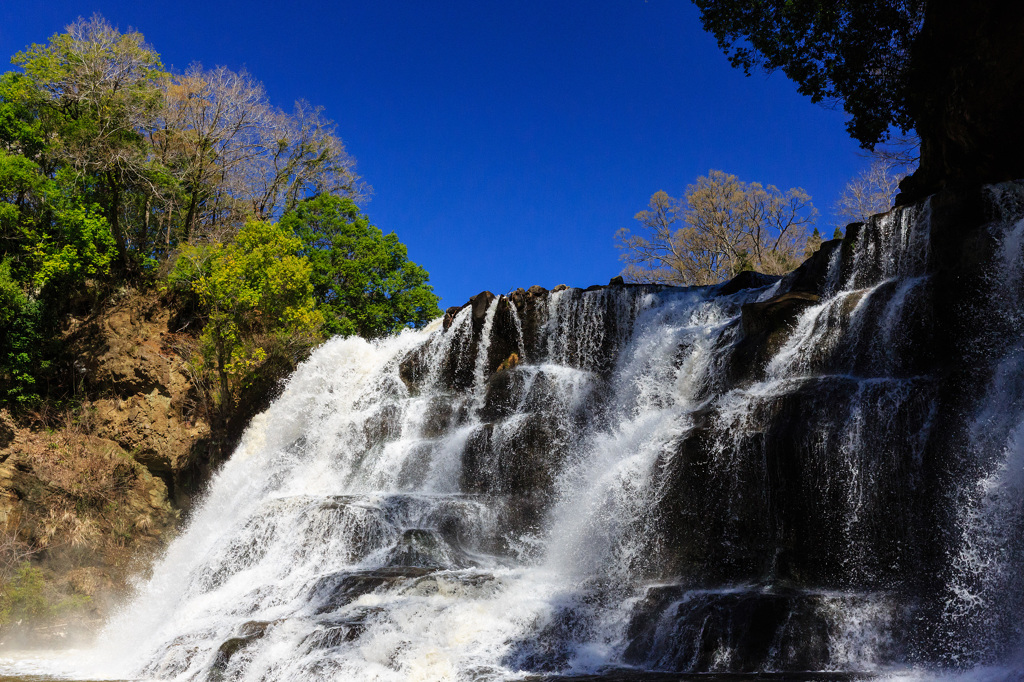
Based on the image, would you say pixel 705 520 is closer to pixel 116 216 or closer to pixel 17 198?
pixel 116 216

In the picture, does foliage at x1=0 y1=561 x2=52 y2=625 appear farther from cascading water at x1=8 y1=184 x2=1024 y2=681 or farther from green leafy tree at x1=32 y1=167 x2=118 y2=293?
green leafy tree at x1=32 y1=167 x2=118 y2=293

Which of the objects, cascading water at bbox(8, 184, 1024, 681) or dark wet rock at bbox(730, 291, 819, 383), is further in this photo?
dark wet rock at bbox(730, 291, 819, 383)

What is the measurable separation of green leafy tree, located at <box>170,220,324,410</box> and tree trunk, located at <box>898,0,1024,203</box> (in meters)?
17.4

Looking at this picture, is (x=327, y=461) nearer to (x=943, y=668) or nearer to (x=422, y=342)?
(x=422, y=342)

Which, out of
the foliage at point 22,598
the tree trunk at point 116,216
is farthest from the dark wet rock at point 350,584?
the tree trunk at point 116,216

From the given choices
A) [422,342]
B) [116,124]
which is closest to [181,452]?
[422,342]

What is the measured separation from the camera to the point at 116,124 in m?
22.4

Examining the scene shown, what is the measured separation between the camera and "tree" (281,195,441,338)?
28.6 metres

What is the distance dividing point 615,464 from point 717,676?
4984 mm

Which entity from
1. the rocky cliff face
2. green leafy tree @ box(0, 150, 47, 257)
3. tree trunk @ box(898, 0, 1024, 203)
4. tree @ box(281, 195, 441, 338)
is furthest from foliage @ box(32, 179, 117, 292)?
tree trunk @ box(898, 0, 1024, 203)

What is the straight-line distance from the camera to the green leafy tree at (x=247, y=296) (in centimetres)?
2125

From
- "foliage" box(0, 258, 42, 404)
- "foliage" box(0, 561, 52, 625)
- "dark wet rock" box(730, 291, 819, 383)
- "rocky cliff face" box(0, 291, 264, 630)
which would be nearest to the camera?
"dark wet rock" box(730, 291, 819, 383)

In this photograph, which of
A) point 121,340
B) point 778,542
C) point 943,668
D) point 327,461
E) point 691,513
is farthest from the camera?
point 121,340

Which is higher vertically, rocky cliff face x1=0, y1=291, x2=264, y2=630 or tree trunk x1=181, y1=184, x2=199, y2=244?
tree trunk x1=181, y1=184, x2=199, y2=244
